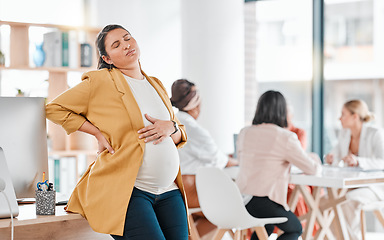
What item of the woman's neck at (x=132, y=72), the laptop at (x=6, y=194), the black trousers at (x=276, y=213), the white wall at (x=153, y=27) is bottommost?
the black trousers at (x=276, y=213)

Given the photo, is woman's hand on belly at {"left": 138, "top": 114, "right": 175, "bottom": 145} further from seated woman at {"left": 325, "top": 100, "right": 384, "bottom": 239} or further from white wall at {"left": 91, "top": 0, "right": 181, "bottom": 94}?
white wall at {"left": 91, "top": 0, "right": 181, "bottom": 94}

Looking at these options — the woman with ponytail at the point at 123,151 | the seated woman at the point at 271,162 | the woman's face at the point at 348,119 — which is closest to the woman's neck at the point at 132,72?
the woman with ponytail at the point at 123,151

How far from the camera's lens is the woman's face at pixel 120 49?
6.47 ft

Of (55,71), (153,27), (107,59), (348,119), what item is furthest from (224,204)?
(153,27)

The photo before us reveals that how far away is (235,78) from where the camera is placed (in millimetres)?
5910

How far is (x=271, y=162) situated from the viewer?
341 centimetres

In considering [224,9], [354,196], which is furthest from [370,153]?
[224,9]

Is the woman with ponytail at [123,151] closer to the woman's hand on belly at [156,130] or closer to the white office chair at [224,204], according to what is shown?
the woman's hand on belly at [156,130]

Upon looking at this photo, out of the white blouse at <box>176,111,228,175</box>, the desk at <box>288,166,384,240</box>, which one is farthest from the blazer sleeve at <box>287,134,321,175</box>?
the white blouse at <box>176,111,228,175</box>

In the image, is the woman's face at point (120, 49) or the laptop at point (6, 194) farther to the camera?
the woman's face at point (120, 49)

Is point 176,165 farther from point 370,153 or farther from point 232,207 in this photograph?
point 370,153

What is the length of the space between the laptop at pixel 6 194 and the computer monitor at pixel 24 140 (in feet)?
0.20

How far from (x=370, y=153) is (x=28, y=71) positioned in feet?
10.4

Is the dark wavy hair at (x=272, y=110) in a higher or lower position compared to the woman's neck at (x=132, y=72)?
lower
